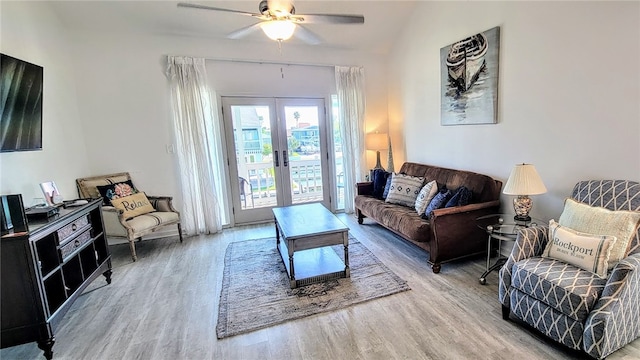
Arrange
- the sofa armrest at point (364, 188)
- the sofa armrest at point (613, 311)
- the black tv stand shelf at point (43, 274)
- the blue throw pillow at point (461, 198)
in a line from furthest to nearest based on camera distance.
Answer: the sofa armrest at point (364, 188)
the blue throw pillow at point (461, 198)
the black tv stand shelf at point (43, 274)
the sofa armrest at point (613, 311)

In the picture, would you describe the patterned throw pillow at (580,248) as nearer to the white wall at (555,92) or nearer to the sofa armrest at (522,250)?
the sofa armrest at (522,250)

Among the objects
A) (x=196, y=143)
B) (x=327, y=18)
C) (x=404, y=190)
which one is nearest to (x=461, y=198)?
(x=404, y=190)

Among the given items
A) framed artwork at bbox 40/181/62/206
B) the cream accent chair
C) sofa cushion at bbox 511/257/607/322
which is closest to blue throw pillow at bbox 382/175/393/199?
sofa cushion at bbox 511/257/607/322

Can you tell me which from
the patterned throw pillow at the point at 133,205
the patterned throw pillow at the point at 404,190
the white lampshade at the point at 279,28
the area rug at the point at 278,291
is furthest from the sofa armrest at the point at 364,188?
the patterned throw pillow at the point at 133,205

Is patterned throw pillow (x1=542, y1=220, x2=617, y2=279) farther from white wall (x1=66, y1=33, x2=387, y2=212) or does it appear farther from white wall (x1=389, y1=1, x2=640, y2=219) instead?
white wall (x1=66, y1=33, x2=387, y2=212)

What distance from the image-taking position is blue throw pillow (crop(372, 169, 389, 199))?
4324mm

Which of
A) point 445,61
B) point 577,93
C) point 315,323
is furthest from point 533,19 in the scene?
point 315,323

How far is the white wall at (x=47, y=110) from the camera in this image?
2.56m

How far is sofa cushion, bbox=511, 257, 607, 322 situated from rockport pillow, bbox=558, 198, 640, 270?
0.23 metres

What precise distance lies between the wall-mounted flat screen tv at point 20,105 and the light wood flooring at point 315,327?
1.49 meters

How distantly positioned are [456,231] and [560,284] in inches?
45.1

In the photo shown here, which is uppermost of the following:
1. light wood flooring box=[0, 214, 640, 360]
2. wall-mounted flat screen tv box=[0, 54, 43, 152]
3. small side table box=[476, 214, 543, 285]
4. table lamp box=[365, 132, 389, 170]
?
wall-mounted flat screen tv box=[0, 54, 43, 152]

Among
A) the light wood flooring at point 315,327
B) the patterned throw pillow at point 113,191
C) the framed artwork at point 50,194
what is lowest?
the light wood flooring at point 315,327

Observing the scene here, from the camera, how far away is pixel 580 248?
1853 millimetres
